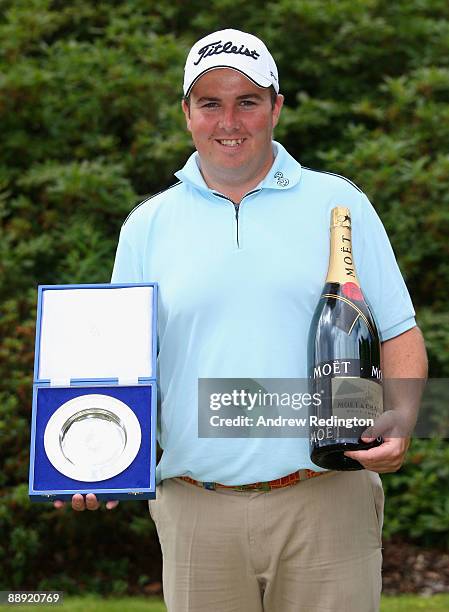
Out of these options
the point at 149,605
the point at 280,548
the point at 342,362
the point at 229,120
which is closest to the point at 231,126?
the point at 229,120

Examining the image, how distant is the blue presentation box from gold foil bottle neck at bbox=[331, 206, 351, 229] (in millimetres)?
476

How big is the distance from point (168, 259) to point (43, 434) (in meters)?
0.54

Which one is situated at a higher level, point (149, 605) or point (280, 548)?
point (280, 548)

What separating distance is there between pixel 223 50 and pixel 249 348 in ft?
2.66

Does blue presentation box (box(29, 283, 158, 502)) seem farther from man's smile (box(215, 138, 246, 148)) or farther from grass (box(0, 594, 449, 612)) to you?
grass (box(0, 594, 449, 612))

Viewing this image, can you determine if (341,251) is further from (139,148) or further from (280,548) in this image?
(139,148)

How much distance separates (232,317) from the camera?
2.29m

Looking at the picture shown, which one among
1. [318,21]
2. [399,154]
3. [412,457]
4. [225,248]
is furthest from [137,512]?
[318,21]

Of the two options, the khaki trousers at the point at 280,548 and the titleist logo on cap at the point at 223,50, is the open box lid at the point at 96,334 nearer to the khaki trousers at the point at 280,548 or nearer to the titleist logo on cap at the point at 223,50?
the khaki trousers at the point at 280,548

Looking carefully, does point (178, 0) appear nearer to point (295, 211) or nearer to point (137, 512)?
point (137, 512)

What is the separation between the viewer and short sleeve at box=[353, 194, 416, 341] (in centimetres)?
Result: 240

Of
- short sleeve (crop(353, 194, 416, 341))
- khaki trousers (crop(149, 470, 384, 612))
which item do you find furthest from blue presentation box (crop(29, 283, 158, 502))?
short sleeve (crop(353, 194, 416, 341))

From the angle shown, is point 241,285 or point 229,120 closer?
point 241,285

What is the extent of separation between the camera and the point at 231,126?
242 cm
